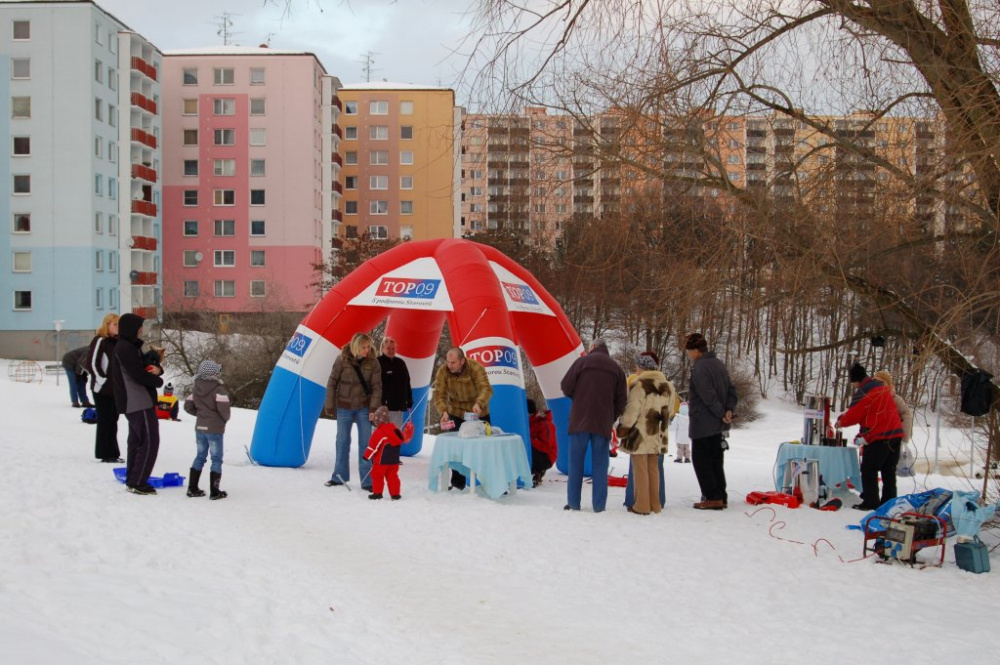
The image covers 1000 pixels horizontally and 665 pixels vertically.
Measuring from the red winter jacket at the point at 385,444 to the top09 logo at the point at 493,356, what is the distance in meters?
1.97

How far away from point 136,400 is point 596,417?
462 cm

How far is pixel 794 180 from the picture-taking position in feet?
28.4

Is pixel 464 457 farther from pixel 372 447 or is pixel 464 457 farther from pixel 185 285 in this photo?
pixel 185 285

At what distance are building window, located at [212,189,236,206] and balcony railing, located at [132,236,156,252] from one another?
5.00 metres

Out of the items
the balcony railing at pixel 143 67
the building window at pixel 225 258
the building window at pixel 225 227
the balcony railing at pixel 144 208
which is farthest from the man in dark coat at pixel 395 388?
the building window at pixel 225 227

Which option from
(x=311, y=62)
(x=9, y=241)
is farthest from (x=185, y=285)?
(x=311, y=62)

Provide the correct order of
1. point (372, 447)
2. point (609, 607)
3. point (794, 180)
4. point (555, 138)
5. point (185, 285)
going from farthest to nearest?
Result: point (185, 285) → point (372, 447) → point (555, 138) → point (794, 180) → point (609, 607)

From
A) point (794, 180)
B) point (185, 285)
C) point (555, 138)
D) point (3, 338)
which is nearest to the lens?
point (794, 180)

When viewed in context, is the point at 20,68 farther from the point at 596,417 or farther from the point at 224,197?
the point at 596,417

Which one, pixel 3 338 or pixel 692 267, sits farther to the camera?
pixel 3 338

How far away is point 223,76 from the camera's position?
57094mm

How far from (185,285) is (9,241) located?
10061mm

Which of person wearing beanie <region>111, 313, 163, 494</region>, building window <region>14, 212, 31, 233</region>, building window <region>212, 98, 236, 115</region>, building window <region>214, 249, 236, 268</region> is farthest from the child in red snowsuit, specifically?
building window <region>212, 98, 236, 115</region>

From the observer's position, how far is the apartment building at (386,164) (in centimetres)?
6862
